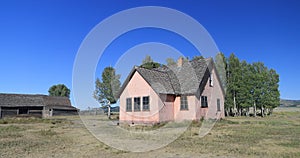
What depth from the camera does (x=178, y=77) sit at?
972 inches

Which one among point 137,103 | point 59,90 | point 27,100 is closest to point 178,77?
point 137,103

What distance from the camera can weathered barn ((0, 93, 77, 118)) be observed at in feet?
142

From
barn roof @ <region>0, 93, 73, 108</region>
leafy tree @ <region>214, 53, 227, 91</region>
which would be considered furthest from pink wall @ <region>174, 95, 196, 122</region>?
barn roof @ <region>0, 93, 73, 108</region>

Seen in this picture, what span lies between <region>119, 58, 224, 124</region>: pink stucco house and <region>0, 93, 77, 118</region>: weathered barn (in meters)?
29.9

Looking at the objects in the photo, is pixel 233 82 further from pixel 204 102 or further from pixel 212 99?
pixel 204 102

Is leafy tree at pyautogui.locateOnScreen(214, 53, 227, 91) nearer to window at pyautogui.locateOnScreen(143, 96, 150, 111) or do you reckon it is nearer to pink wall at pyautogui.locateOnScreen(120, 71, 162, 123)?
pink wall at pyautogui.locateOnScreen(120, 71, 162, 123)

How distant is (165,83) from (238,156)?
15.2 meters

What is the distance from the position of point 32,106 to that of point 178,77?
115 feet

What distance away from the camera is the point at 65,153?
8.66 meters

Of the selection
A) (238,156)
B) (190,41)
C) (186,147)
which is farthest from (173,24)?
(238,156)

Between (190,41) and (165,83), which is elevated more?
(190,41)

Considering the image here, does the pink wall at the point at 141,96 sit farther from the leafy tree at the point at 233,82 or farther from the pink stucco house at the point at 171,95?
the leafy tree at the point at 233,82

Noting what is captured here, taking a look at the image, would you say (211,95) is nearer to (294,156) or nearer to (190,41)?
(190,41)

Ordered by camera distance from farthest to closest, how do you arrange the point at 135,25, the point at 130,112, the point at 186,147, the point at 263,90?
the point at 263,90 → the point at 130,112 → the point at 135,25 → the point at 186,147
